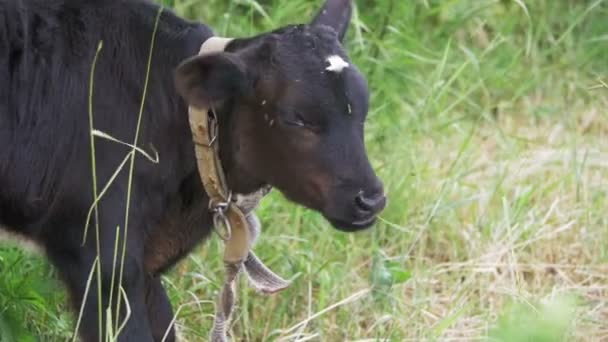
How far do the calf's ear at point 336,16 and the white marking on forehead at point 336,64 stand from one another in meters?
0.28

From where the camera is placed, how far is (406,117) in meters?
4.66

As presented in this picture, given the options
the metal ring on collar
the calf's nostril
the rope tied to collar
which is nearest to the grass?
the rope tied to collar

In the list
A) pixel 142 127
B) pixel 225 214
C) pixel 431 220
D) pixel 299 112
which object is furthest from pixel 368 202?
pixel 431 220

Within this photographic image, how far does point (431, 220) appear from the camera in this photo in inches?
173

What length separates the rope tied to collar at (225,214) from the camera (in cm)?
306

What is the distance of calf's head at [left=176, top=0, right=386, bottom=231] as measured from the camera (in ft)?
9.56

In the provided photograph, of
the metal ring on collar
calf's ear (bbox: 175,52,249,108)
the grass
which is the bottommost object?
the grass

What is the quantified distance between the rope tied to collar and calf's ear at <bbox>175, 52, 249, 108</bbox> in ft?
0.11

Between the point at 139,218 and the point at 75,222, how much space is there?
152mm

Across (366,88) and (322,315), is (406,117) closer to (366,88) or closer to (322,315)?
(322,315)

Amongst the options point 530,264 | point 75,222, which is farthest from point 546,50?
point 75,222

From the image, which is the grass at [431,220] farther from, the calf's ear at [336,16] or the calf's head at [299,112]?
the calf's ear at [336,16]

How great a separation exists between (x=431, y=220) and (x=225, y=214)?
1.34 meters

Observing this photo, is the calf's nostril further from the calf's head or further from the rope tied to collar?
the rope tied to collar
